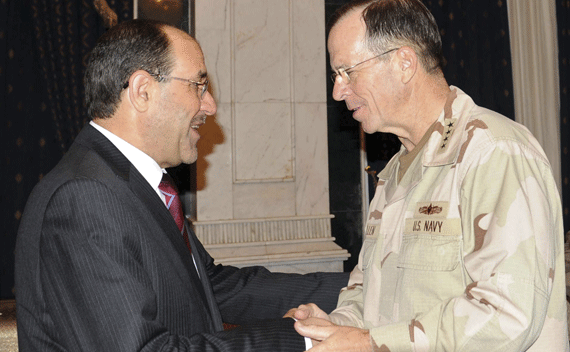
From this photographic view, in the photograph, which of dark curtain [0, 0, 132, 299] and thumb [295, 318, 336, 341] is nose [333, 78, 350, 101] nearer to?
thumb [295, 318, 336, 341]

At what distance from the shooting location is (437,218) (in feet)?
5.35

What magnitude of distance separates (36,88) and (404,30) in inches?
176

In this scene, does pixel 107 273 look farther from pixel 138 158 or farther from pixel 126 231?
pixel 138 158

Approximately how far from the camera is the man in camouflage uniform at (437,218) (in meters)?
1.41

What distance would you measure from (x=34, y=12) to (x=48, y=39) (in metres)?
0.27

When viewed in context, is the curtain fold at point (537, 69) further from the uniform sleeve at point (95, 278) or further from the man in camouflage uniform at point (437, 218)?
the uniform sleeve at point (95, 278)

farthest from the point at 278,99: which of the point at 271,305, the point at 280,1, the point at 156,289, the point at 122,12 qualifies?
the point at 156,289

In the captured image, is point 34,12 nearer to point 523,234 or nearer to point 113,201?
point 113,201

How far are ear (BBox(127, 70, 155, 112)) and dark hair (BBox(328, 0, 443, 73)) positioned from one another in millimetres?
773

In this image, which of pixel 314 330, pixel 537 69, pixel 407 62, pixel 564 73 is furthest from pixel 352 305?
pixel 564 73

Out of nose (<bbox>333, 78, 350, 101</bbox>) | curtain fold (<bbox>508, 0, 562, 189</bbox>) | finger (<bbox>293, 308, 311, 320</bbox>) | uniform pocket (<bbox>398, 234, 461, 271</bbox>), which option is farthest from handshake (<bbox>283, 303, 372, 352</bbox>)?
curtain fold (<bbox>508, 0, 562, 189</bbox>)

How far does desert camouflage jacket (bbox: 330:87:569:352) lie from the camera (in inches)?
55.1

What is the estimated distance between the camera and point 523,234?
140 centimetres

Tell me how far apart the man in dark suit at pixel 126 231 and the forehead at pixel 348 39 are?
51cm
